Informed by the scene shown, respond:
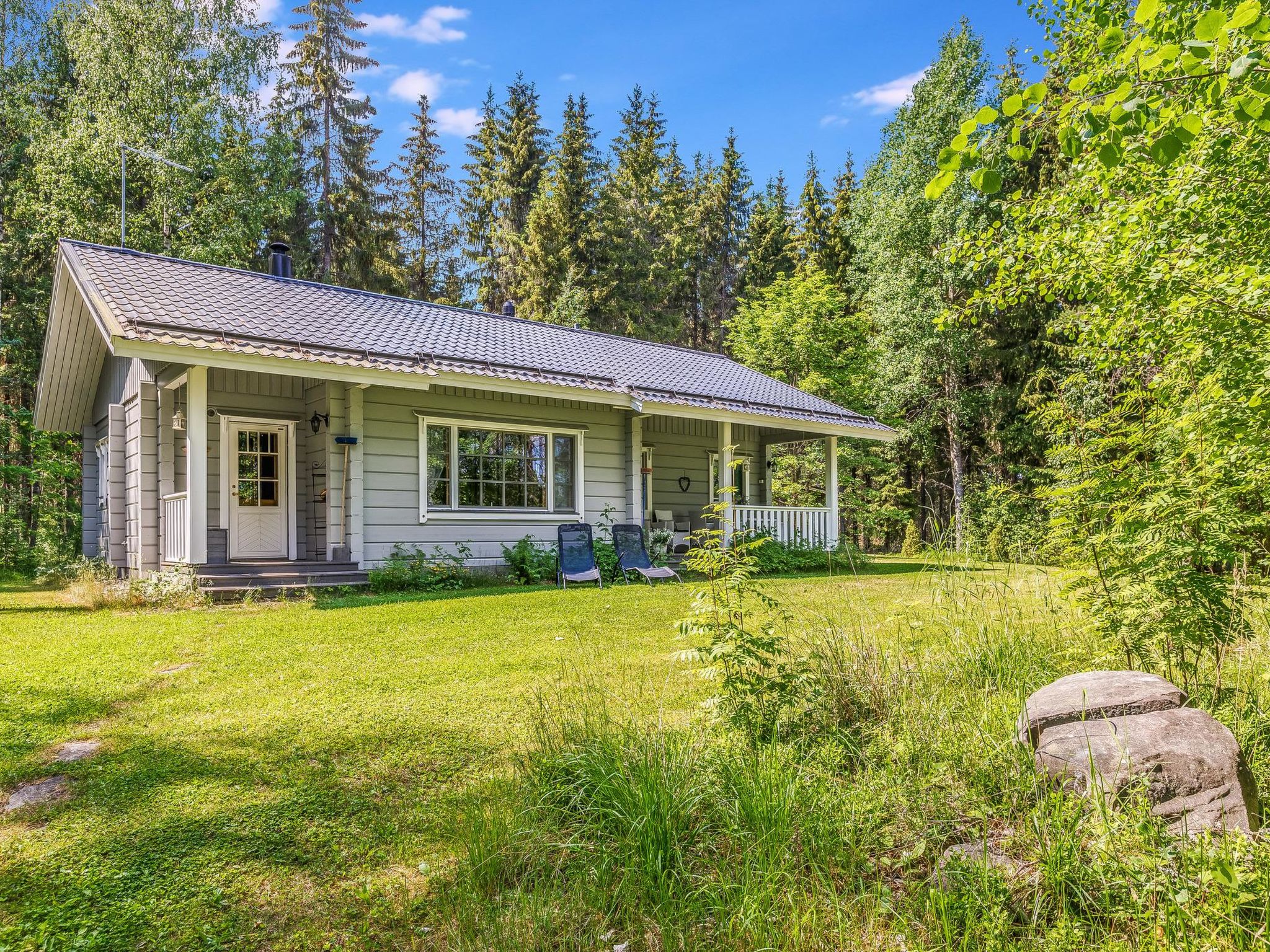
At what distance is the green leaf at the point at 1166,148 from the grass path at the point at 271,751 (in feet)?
6.98

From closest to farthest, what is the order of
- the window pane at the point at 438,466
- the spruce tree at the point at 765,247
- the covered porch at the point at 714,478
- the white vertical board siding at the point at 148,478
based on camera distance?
1. the white vertical board siding at the point at 148,478
2. the window pane at the point at 438,466
3. the covered porch at the point at 714,478
4. the spruce tree at the point at 765,247

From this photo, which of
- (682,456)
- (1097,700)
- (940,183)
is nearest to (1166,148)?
(940,183)

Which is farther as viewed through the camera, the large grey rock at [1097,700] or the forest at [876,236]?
the forest at [876,236]

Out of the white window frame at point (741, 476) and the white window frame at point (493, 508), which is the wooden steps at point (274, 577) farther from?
the white window frame at point (741, 476)

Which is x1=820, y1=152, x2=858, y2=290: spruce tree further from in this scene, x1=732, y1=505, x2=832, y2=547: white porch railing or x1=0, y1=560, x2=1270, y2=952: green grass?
x1=0, y1=560, x2=1270, y2=952: green grass

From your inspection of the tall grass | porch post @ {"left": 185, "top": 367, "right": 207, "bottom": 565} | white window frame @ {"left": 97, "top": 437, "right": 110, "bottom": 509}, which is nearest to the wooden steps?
porch post @ {"left": 185, "top": 367, "right": 207, "bottom": 565}

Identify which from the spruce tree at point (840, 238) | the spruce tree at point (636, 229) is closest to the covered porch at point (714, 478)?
the spruce tree at point (636, 229)

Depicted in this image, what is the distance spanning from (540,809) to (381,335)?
27.4 feet

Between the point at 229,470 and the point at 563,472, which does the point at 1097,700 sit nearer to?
the point at 563,472

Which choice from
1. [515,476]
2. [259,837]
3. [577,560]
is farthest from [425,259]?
[259,837]

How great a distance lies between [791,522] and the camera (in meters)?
12.4

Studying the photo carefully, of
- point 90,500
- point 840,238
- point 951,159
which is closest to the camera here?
point 951,159

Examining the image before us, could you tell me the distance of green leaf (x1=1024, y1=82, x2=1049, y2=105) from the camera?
1788 millimetres

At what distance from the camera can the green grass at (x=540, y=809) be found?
1.87 metres
